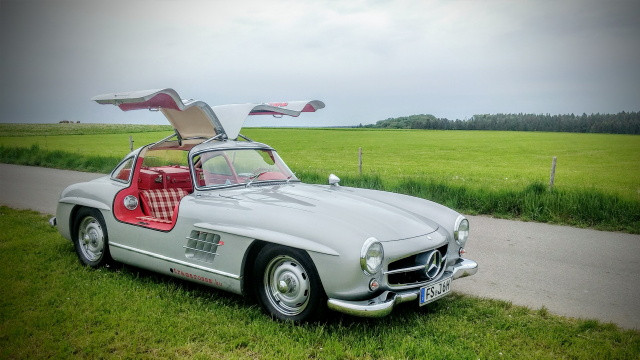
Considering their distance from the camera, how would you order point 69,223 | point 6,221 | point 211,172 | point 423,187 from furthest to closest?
point 423,187
point 6,221
point 69,223
point 211,172

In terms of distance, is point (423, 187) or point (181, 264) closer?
point (181, 264)

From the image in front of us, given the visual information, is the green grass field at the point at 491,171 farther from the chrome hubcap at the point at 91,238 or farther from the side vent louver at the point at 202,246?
the chrome hubcap at the point at 91,238

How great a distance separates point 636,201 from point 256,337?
7781 millimetres

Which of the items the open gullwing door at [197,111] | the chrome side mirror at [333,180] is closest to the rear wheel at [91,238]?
the open gullwing door at [197,111]

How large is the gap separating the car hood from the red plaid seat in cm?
110

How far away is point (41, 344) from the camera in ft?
12.2

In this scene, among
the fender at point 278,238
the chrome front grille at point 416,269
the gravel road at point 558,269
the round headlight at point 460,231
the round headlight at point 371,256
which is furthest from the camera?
the gravel road at point 558,269

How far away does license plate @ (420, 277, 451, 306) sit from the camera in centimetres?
379

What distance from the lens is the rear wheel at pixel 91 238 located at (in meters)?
5.43

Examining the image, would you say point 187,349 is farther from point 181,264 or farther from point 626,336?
point 626,336

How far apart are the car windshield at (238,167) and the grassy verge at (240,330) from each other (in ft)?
3.73

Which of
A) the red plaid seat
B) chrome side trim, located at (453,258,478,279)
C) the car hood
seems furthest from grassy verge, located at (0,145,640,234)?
the red plaid seat

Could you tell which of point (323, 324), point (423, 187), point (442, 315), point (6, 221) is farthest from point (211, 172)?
point (423, 187)

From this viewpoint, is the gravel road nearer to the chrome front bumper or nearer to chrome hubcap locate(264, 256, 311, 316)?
the chrome front bumper
